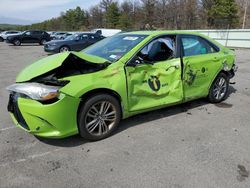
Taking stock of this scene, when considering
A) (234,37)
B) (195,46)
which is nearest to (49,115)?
(195,46)

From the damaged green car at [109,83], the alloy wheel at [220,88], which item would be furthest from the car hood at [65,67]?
the alloy wheel at [220,88]

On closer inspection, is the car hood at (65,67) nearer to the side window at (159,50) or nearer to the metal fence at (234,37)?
the side window at (159,50)

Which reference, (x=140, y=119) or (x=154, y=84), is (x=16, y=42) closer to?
(x=140, y=119)

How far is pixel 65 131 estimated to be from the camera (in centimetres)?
345

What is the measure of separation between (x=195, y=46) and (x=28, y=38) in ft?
80.7

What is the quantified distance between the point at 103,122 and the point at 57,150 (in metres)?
0.78

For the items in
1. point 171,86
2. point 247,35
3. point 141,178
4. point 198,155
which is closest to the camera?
point 141,178

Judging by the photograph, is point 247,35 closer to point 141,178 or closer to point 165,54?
point 165,54

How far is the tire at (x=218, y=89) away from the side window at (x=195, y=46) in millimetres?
644

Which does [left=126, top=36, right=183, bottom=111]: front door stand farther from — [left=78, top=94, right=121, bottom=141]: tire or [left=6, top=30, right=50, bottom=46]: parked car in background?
[left=6, top=30, right=50, bottom=46]: parked car in background

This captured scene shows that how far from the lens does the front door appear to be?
157 inches

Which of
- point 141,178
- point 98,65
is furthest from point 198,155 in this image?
point 98,65

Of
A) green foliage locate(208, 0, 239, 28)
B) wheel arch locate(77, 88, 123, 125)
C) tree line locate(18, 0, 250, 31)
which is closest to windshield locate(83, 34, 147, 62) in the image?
wheel arch locate(77, 88, 123, 125)

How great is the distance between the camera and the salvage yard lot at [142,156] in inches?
114
